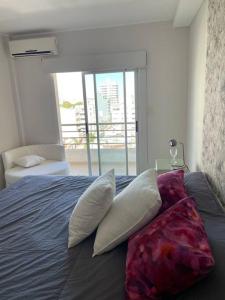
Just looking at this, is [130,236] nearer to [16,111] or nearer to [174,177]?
[174,177]

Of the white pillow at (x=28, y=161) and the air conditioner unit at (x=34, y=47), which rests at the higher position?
the air conditioner unit at (x=34, y=47)

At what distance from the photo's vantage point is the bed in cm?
97

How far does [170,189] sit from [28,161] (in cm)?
248

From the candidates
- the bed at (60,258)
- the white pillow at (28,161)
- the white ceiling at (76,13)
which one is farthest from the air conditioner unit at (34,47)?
the bed at (60,258)

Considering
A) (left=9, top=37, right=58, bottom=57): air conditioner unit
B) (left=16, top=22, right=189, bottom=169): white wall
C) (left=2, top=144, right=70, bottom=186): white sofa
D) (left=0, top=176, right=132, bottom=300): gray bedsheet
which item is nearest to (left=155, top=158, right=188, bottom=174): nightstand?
(left=16, top=22, right=189, bottom=169): white wall

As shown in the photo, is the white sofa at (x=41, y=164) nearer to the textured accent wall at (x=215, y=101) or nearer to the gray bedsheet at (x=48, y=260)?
the gray bedsheet at (x=48, y=260)

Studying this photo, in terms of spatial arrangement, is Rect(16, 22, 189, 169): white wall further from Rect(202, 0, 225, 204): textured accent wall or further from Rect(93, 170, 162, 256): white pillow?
Rect(93, 170, 162, 256): white pillow

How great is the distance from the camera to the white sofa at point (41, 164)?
125 inches

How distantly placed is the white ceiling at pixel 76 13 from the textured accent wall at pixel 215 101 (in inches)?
38.6

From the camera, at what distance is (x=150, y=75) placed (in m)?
3.34

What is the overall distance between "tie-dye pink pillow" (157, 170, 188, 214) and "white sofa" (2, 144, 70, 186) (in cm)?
198

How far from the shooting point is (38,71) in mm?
3586

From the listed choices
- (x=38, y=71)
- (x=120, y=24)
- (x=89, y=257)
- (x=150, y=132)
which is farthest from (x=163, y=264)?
(x=38, y=71)

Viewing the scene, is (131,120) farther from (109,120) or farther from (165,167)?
(165,167)
